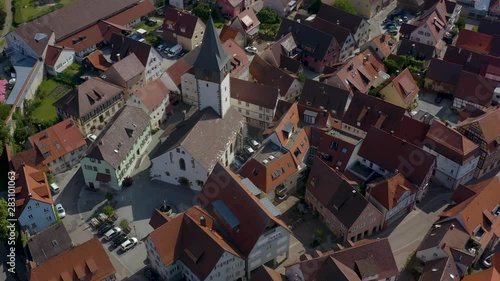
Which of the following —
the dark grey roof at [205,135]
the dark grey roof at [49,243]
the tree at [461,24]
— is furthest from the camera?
the tree at [461,24]

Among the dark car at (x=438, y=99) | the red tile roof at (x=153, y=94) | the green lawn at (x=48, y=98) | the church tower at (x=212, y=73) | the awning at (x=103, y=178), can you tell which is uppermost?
the church tower at (x=212, y=73)

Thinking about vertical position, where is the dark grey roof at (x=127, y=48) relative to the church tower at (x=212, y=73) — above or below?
below

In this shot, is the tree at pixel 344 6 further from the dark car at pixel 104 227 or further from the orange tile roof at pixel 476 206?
the dark car at pixel 104 227

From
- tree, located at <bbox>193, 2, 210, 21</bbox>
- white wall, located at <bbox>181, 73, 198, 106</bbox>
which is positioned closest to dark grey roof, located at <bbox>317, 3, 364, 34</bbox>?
tree, located at <bbox>193, 2, 210, 21</bbox>

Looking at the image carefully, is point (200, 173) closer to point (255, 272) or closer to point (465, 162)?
point (255, 272)

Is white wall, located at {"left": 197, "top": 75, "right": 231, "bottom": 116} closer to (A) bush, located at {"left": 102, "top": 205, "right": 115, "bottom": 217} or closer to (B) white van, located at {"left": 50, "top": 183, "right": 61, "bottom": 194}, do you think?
(A) bush, located at {"left": 102, "top": 205, "right": 115, "bottom": 217}

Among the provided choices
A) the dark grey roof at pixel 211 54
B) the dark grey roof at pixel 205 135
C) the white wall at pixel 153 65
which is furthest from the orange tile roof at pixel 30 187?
the white wall at pixel 153 65
